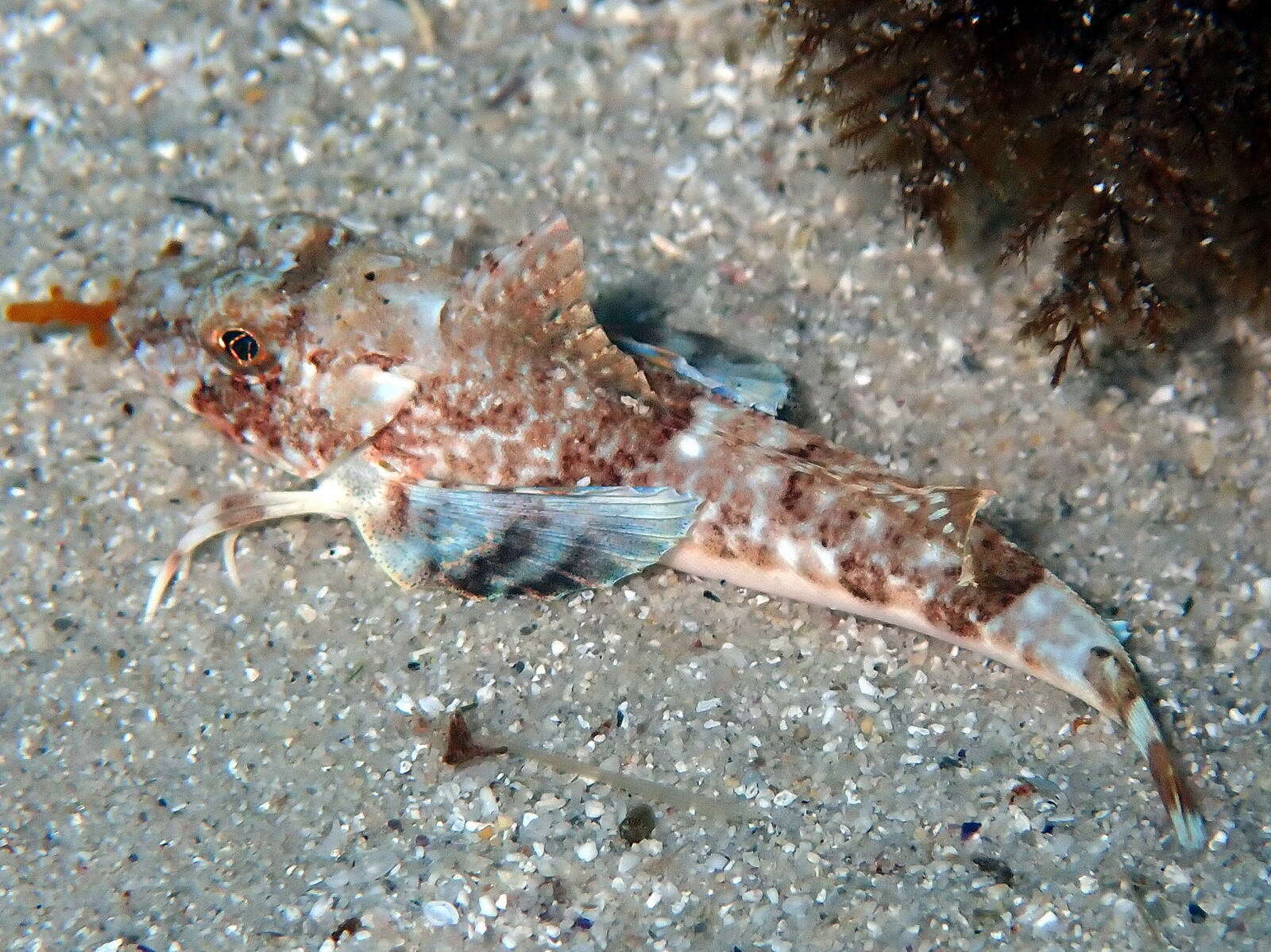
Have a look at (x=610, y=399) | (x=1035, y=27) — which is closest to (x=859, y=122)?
(x=1035, y=27)

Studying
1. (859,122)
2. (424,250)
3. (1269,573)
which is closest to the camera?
(1269,573)

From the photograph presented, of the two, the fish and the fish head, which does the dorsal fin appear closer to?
the fish

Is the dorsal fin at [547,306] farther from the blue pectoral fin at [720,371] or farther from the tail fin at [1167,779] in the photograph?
the tail fin at [1167,779]

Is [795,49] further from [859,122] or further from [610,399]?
[610,399]

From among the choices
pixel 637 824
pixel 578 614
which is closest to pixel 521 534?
pixel 578 614

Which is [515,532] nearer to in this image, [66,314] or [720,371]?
[720,371]

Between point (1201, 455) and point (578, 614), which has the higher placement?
point (1201, 455)

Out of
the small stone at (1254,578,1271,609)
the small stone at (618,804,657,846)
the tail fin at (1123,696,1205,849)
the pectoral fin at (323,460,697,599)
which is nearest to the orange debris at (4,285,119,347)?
the pectoral fin at (323,460,697,599)
